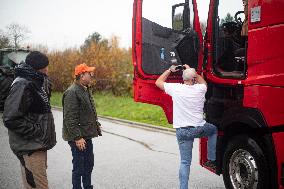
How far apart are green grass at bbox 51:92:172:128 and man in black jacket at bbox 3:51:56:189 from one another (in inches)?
316

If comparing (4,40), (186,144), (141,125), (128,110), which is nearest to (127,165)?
(186,144)

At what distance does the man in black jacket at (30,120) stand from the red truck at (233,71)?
1990 mm

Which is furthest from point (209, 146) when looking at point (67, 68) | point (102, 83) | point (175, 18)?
point (67, 68)

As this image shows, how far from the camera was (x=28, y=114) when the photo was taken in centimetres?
419

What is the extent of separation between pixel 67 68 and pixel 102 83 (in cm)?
402

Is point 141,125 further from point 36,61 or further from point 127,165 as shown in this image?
point 36,61

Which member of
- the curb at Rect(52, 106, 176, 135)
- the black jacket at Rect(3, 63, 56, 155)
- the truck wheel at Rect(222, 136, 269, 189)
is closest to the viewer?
the black jacket at Rect(3, 63, 56, 155)

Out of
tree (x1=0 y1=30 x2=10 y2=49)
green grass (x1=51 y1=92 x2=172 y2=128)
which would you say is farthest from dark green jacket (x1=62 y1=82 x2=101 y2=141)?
tree (x1=0 y1=30 x2=10 y2=49)

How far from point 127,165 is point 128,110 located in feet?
29.5

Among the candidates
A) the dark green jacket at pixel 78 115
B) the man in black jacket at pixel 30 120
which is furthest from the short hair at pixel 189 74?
the man in black jacket at pixel 30 120

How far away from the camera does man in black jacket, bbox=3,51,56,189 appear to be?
407 centimetres

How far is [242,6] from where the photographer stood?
5.23 metres

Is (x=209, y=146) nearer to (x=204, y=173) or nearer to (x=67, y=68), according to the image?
(x=204, y=173)

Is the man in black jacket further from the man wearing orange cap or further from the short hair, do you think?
the short hair
